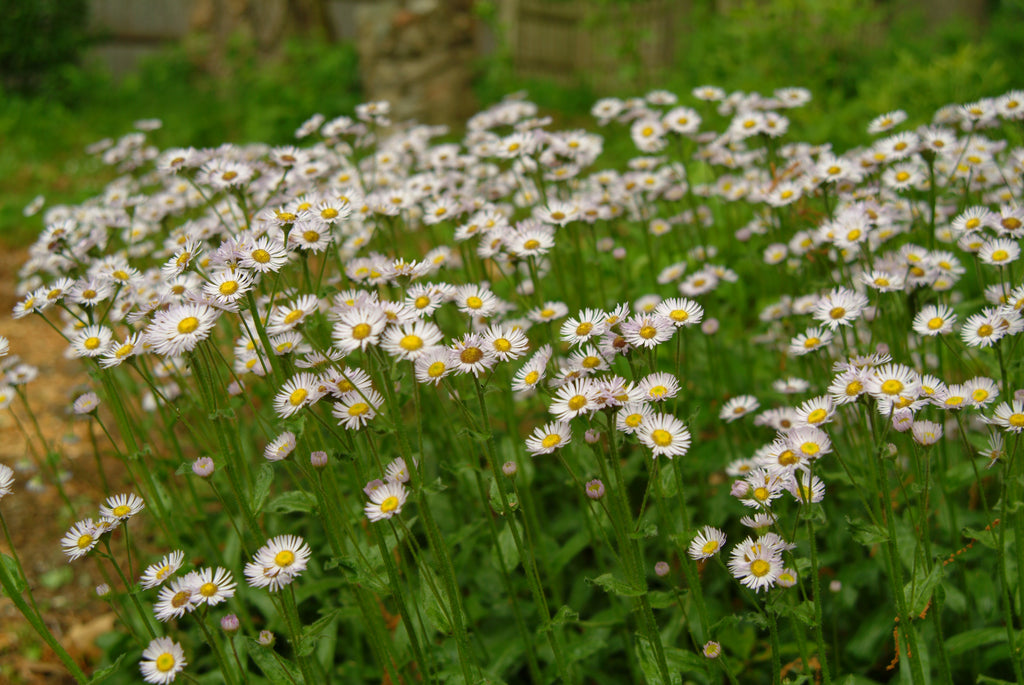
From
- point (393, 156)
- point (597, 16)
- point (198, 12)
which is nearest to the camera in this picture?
point (393, 156)

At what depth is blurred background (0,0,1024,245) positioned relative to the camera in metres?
6.54

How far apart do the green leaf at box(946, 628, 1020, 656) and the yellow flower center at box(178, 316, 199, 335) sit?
1.90 m

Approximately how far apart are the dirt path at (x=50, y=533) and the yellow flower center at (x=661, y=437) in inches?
82.2

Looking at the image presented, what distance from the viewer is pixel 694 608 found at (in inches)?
89.0

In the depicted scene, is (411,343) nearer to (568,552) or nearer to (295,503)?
(295,503)

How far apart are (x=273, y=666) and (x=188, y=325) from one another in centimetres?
78

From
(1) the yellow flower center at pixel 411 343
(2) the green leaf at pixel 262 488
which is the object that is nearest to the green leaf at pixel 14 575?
(2) the green leaf at pixel 262 488

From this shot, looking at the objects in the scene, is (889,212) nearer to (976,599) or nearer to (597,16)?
(976,599)

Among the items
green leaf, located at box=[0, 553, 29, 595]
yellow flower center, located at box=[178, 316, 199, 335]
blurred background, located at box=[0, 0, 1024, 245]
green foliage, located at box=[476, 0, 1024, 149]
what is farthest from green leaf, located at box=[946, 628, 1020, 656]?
blurred background, located at box=[0, 0, 1024, 245]

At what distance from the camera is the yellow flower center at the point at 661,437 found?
1633 millimetres

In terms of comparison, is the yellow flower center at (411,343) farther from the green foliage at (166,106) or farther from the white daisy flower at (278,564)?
the green foliage at (166,106)

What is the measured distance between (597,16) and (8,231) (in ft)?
18.5

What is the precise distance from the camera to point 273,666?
6.00ft

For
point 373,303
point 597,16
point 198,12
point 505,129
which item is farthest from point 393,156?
point 198,12
